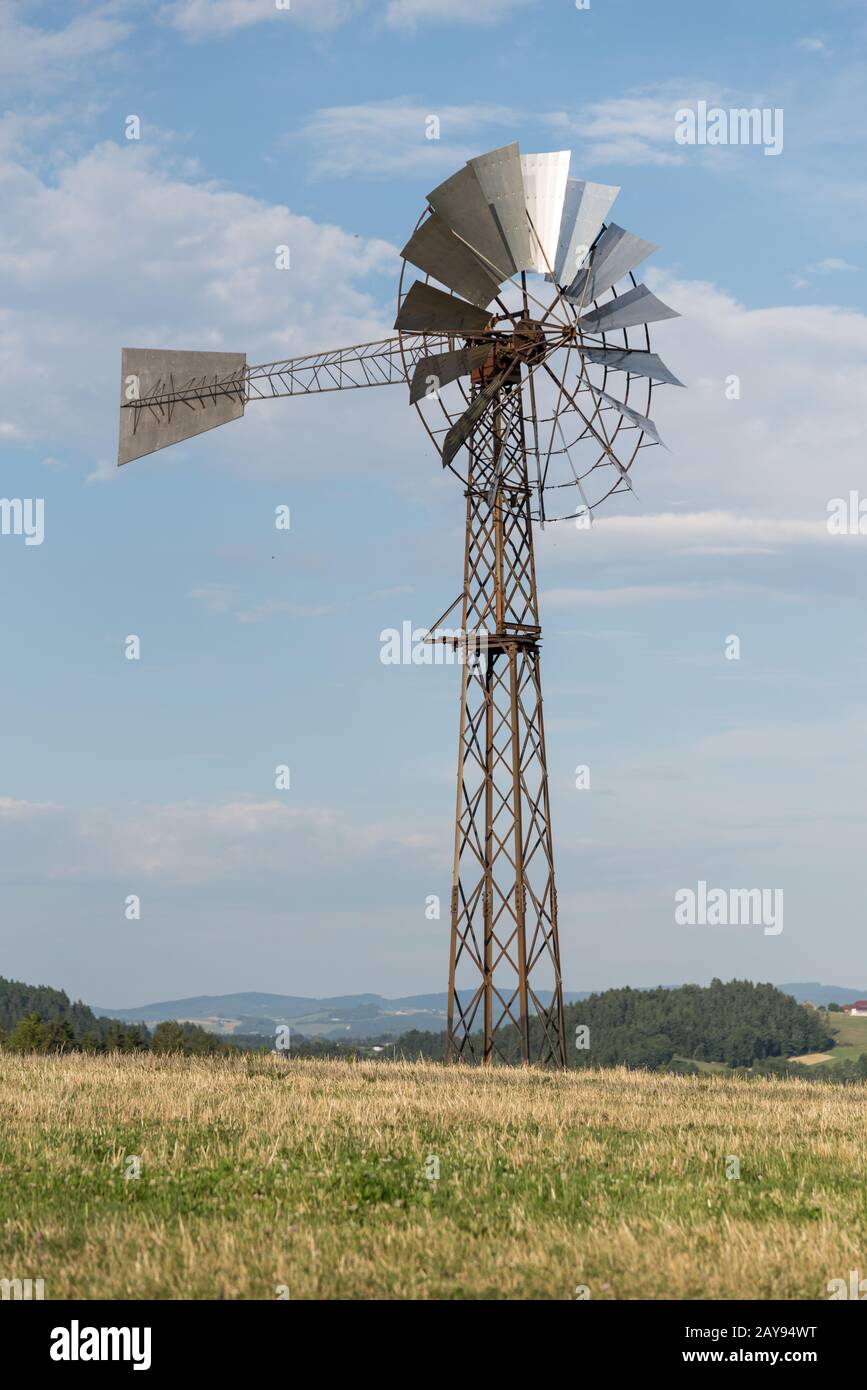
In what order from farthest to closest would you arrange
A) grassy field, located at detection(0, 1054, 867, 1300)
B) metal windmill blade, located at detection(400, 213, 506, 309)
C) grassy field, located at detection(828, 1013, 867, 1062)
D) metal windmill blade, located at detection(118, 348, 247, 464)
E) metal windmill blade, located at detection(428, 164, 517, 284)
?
grassy field, located at detection(828, 1013, 867, 1062), metal windmill blade, located at detection(118, 348, 247, 464), metal windmill blade, located at detection(400, 213, 506, 309), metal windmill blade, located at detection(428, 164, 517, 284), grassy field, located at detection(0, 1054, 867, 1300)

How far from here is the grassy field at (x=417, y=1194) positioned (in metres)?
10.4

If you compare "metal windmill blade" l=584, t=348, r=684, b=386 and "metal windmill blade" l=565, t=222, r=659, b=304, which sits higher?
"metal windmill blade" l=565, t=222, r=659, b=304

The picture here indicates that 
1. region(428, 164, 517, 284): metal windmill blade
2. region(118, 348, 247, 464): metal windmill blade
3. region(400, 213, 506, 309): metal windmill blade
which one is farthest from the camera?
region(118, 348, 247, 464): metal windmill blade

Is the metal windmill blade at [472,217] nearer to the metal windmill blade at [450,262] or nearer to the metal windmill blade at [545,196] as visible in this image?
the metal windmill blade at [450,262]

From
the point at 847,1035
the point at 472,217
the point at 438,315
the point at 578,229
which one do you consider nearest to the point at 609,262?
the point at 578,229

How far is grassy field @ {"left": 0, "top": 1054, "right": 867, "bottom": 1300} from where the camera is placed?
10438 millimetres

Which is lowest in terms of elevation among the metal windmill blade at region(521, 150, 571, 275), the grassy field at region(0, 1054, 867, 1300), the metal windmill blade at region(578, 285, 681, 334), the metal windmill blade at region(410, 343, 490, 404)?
the grassy field at region(0, 1054, 867, 1300)

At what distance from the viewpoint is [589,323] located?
3341cm

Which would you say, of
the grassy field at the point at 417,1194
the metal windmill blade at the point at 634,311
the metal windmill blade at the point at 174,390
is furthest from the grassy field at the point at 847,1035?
the grassy field at the point at 417,1194

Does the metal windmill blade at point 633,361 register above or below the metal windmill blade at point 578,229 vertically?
below

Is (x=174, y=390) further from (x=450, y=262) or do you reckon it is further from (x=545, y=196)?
(x=545, y=196)

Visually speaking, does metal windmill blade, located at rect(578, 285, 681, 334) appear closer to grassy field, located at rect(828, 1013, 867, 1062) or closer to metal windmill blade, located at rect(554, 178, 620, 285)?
metal windmill blade, located at rect(554, 178, 620, 285)

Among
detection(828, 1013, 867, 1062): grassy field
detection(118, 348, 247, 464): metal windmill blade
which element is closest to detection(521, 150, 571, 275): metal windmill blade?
detection(118, 348, 247, 464): metal windmill blade
